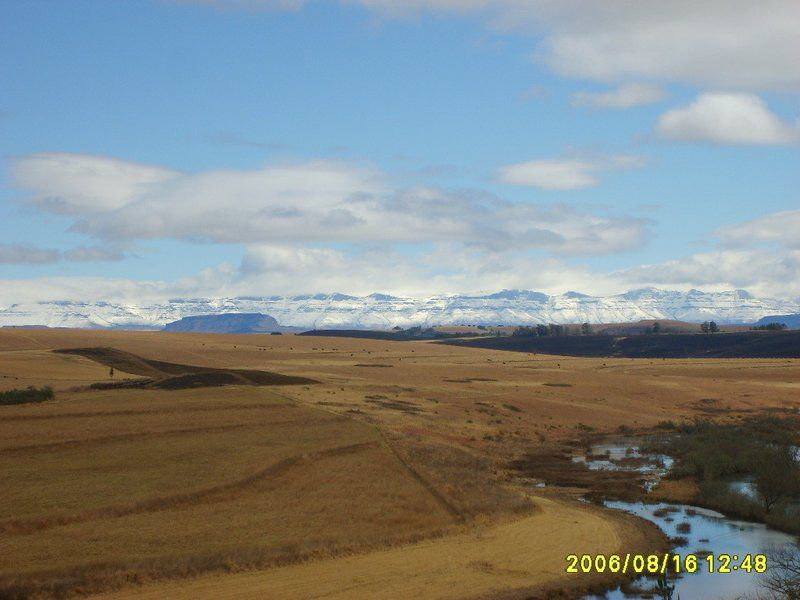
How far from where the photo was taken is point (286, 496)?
128 feet

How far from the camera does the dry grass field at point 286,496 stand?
29016 mm

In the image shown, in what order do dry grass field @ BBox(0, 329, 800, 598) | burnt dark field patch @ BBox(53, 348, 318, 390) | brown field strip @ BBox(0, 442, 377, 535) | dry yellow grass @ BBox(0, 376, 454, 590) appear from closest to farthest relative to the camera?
dry grass field @ BBox(0, 329, 800, 598) < dry yellow grass @ BBox(0, 376, 454, 590) < brown field strip @ BBox(0, 442, 377, 535) < burnt dark field patch @ BBox(53, 348, 318, 390)

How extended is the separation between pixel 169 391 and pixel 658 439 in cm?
3844

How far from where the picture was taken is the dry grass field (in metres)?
29.0

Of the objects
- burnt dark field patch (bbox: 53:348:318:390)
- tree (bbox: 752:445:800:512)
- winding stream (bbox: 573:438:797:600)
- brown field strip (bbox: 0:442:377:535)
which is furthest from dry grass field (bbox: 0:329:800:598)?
tree (bbox: 752:445:800:512)

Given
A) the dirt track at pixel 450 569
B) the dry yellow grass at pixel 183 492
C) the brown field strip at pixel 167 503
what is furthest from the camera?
the brown field strip at pixel 167 503

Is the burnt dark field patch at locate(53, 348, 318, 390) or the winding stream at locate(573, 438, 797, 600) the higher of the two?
the burnt dark field patch at locate(53, 348, 318, 390)

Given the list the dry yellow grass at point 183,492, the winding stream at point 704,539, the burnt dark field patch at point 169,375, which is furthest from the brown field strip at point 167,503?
the burnt dark field patch at point 169,375

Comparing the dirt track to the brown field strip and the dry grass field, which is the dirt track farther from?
the brown field strip

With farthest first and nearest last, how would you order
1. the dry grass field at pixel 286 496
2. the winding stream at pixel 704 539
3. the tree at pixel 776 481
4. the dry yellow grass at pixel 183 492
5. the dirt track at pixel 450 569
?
1. the tree at pixel 776 481
2. the winding stream at pixel 704 539
3. the dry yellow grass at pixel 183 492
4. the dry grass field at pixel 286 496
5. the dirt track at pixel 450 569

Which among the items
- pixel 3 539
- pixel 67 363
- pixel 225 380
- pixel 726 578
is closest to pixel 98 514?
pixel 3 539

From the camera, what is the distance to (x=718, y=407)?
9131 centimetres

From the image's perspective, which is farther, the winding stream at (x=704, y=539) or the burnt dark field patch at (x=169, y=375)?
the burnt dark field patch at (x=169, y=375)

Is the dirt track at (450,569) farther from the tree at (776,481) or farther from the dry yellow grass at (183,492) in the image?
the tree at (776,481)
